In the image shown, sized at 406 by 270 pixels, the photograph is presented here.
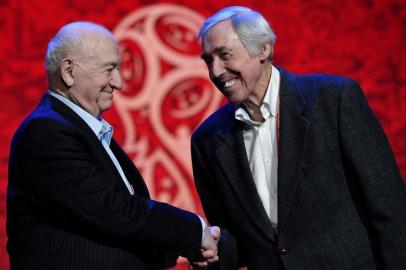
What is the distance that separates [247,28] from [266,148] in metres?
Result: 0.44

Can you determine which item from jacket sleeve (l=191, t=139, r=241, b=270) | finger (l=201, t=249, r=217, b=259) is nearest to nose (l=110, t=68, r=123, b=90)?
jacket sleeve (l=191, t=139, r=241, b=270)

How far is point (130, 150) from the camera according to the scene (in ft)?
12.8

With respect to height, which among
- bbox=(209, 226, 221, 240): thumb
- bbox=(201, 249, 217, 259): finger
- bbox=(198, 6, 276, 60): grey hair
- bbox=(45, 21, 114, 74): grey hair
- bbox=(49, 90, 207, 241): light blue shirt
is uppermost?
bbox=(198, 6, 276, 60): grey hair

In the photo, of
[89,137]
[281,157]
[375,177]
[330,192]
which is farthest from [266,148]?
[89,137]

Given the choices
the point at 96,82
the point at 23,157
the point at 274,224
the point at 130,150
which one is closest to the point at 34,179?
the point at 23,157

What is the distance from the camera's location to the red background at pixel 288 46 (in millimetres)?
3873

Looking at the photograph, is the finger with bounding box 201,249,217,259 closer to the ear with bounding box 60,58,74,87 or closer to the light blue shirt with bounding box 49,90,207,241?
the light blue shirt with bounding box 49,90,207,241

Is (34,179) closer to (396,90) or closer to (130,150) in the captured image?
(130,150)

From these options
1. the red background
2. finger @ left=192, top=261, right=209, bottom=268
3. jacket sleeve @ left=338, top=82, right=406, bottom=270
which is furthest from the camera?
the red background

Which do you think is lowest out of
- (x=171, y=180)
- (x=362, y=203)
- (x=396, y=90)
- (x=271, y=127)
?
(x=171, y=180)

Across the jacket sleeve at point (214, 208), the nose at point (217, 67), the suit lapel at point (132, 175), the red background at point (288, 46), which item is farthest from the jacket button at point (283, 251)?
the red background at point (288, 46)

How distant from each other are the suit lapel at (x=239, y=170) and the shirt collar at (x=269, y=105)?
1.8 inches

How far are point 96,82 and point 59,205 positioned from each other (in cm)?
45

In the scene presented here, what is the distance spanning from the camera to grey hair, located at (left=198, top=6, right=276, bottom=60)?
245 centimetres
